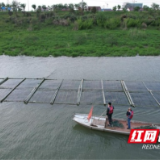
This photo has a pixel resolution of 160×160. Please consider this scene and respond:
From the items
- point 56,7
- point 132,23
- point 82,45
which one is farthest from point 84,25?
point 56,7

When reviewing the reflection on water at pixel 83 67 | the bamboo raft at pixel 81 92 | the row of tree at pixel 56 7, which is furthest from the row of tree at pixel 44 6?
the bamboo raft at pixel 81 92

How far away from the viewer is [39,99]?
1291 cm

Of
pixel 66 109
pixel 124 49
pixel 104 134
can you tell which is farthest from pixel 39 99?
pixel 124 49

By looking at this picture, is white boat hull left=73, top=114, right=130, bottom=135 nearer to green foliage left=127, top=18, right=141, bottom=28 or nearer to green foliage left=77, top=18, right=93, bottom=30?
green foliage left=77, top=18, right=93, bottom=30

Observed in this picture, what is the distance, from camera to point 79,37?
29766mm

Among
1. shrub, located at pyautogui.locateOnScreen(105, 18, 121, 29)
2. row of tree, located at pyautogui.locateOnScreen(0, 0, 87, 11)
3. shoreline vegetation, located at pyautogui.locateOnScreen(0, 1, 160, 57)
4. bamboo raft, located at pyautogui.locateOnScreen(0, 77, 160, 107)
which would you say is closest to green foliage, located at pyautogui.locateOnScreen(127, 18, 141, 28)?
shoreline vegetation, located at pyautogui.locateOnScreen(0, 1, 160, 57)

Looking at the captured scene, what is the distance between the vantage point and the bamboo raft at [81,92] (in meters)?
12.5

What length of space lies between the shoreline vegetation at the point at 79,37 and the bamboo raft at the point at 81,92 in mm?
10171

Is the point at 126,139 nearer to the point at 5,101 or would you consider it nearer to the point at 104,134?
the point at 104,134

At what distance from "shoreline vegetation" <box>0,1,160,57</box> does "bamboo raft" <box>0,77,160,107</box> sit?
33.4 ft

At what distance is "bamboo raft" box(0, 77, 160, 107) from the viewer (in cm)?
1252

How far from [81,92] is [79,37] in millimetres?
18015

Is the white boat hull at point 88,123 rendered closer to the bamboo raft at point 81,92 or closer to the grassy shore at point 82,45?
the bamboo raft at point 81,92

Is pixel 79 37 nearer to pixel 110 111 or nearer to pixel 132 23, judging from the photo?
pixel 132 23
